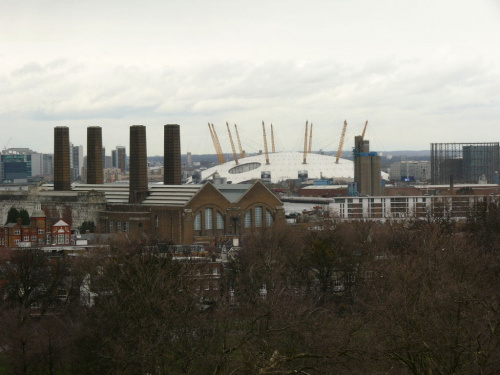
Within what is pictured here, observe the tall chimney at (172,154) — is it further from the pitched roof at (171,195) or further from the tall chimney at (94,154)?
the tall chimney at (94,154)

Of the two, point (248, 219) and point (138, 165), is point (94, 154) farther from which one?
point (248, 219)

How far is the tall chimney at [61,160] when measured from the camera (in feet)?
361

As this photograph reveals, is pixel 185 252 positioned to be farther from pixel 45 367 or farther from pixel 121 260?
pixel 45 367

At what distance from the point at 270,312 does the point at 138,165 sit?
75.6 meters

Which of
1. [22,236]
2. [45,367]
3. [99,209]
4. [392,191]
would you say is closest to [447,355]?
[45,367]

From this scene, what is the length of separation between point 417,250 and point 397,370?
3097cm

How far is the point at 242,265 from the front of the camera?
6366 centimetres

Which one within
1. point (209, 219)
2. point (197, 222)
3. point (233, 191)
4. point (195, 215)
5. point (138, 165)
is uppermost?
point (138, 165)

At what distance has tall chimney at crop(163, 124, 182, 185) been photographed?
342 feet

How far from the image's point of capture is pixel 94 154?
111 metres

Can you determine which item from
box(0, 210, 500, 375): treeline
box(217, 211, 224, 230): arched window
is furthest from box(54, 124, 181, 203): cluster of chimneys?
box(0, 210, 500, 375): treeline

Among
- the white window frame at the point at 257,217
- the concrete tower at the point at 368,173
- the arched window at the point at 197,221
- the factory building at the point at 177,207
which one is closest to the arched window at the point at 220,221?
the factory building at the point at 177,207

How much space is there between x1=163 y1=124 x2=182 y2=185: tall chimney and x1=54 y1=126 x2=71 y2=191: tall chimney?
10.2 meters

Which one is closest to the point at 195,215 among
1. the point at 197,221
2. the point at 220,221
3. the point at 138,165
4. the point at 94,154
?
the point at 197,221
